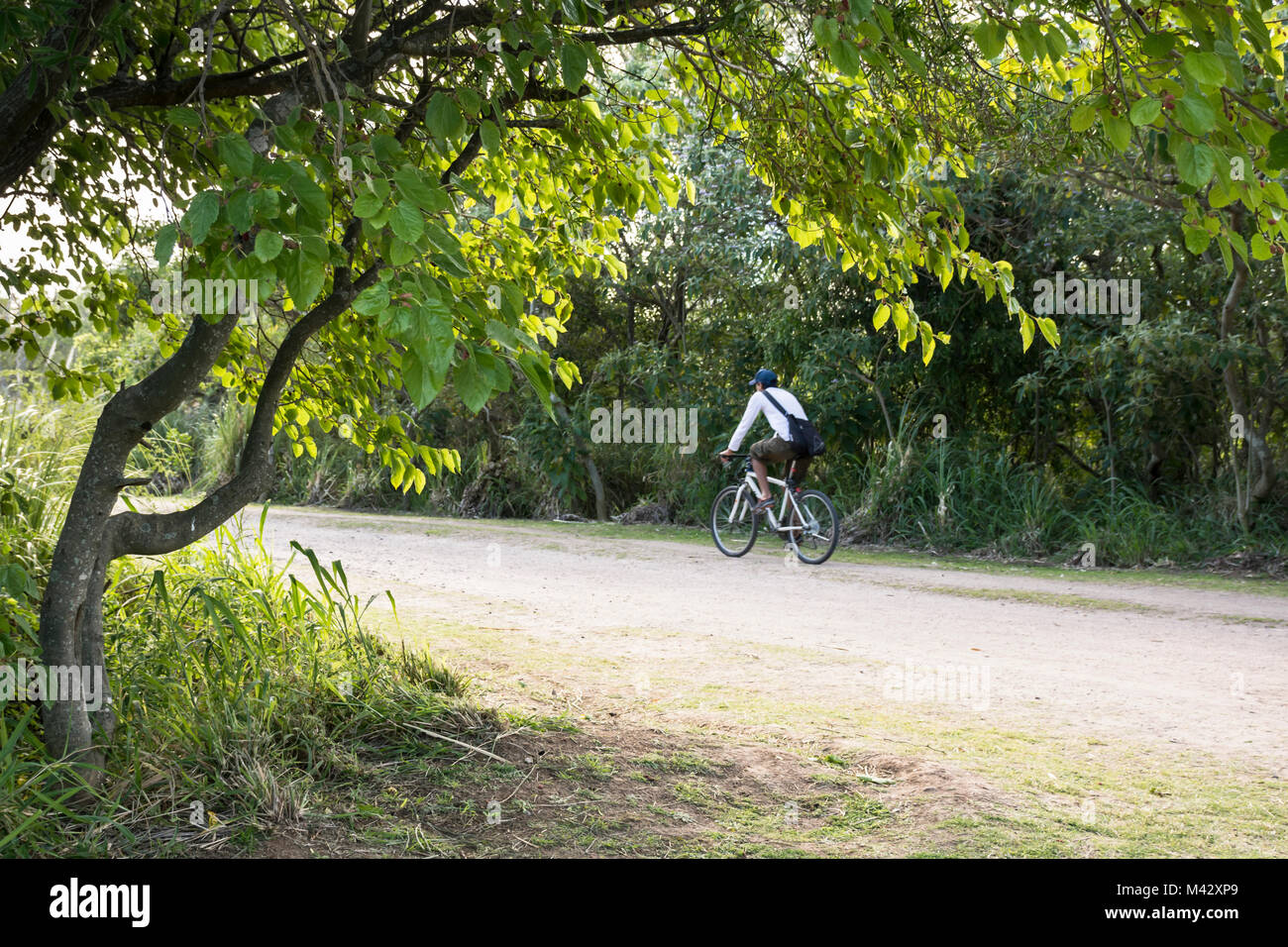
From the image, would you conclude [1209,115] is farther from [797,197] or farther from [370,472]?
[370,472]

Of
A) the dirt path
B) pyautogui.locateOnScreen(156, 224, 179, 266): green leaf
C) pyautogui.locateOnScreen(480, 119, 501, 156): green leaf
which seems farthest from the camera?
the dirt path

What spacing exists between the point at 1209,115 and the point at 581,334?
53.8 feet

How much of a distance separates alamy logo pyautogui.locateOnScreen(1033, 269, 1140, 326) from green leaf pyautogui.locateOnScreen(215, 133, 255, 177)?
10659 millimetres

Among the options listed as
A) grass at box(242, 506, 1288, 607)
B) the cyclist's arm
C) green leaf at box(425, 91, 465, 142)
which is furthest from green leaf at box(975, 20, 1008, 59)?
the cyclist's arm

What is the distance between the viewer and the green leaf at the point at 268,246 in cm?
212

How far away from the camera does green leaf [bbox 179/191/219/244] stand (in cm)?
214

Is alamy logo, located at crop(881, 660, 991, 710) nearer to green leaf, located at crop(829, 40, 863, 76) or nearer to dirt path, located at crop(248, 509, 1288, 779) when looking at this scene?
dirt path, located at crop(248, 509, 1288, 779)

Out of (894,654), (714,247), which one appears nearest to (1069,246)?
(714,247)

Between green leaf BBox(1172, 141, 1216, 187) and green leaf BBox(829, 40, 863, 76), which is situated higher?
green leaf BBox(829, 40, 863, 76)

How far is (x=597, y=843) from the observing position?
11.1ft

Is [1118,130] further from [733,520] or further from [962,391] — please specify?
[962,391]

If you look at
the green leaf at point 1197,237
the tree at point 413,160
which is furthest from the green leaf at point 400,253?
the green leaf at point 1197,237

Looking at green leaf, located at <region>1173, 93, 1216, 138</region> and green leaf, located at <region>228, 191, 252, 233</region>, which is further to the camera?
green leaf, located at <region>228, 191, 252, 233</region>

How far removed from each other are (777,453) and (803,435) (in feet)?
1.22
